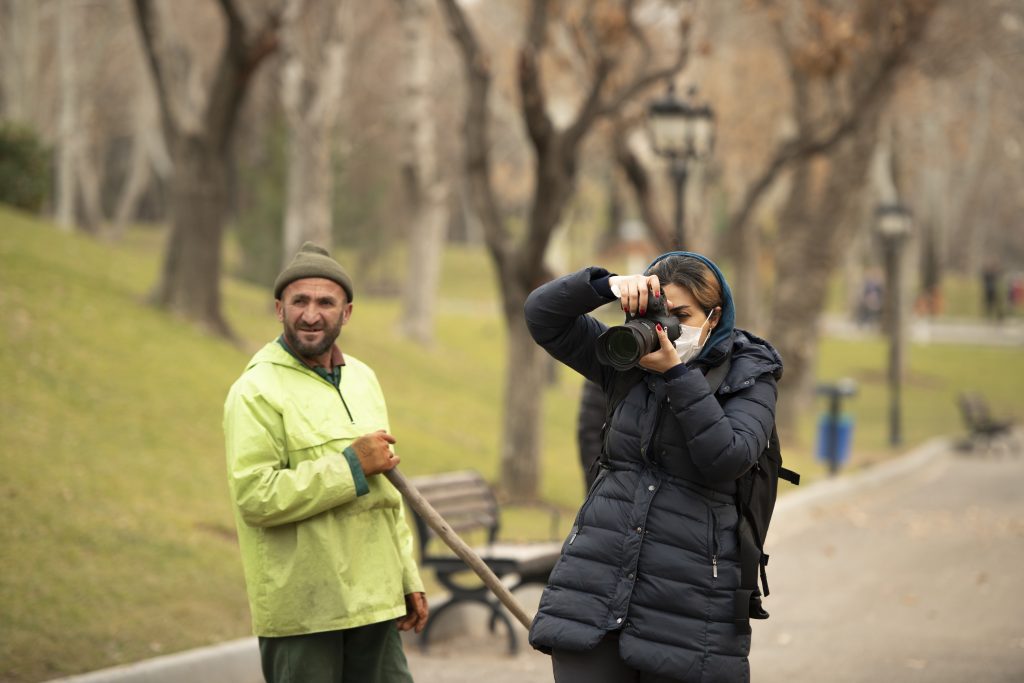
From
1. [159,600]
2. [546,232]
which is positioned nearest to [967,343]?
[546,232]

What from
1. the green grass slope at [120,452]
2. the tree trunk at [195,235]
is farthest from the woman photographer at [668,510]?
the tree trunk at [195,235]

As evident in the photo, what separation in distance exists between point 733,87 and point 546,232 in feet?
80.6

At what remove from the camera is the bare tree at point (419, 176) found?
25125 mm

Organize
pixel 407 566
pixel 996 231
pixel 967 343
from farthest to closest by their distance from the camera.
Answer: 1. pixel 996 231
2. pixel 967 343
3. pixel 407 566

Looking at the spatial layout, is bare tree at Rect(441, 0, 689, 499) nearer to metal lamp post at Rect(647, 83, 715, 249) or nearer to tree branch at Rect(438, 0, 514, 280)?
tree branch at Rect(438, 0, 514, 280)

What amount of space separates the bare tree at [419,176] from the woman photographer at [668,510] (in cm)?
2156

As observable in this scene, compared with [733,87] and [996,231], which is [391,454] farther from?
[996,231]

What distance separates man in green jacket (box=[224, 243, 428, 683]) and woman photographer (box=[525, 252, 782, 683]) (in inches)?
32.3

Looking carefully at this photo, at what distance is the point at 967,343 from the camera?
148 ft

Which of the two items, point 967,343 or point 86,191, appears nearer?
point 86,191

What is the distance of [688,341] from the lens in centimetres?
393

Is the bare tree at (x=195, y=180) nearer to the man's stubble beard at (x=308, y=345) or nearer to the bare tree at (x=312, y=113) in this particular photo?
the bare tree at (x=312, y=113)

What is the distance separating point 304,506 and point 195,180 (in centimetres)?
1272

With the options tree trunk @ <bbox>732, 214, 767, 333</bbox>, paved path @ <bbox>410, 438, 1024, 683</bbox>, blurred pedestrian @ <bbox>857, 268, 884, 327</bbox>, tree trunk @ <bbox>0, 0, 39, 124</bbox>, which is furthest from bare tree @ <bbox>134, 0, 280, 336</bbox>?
blurred pedestrian @ <bbox>857, 268, 884, 327</bbox>
